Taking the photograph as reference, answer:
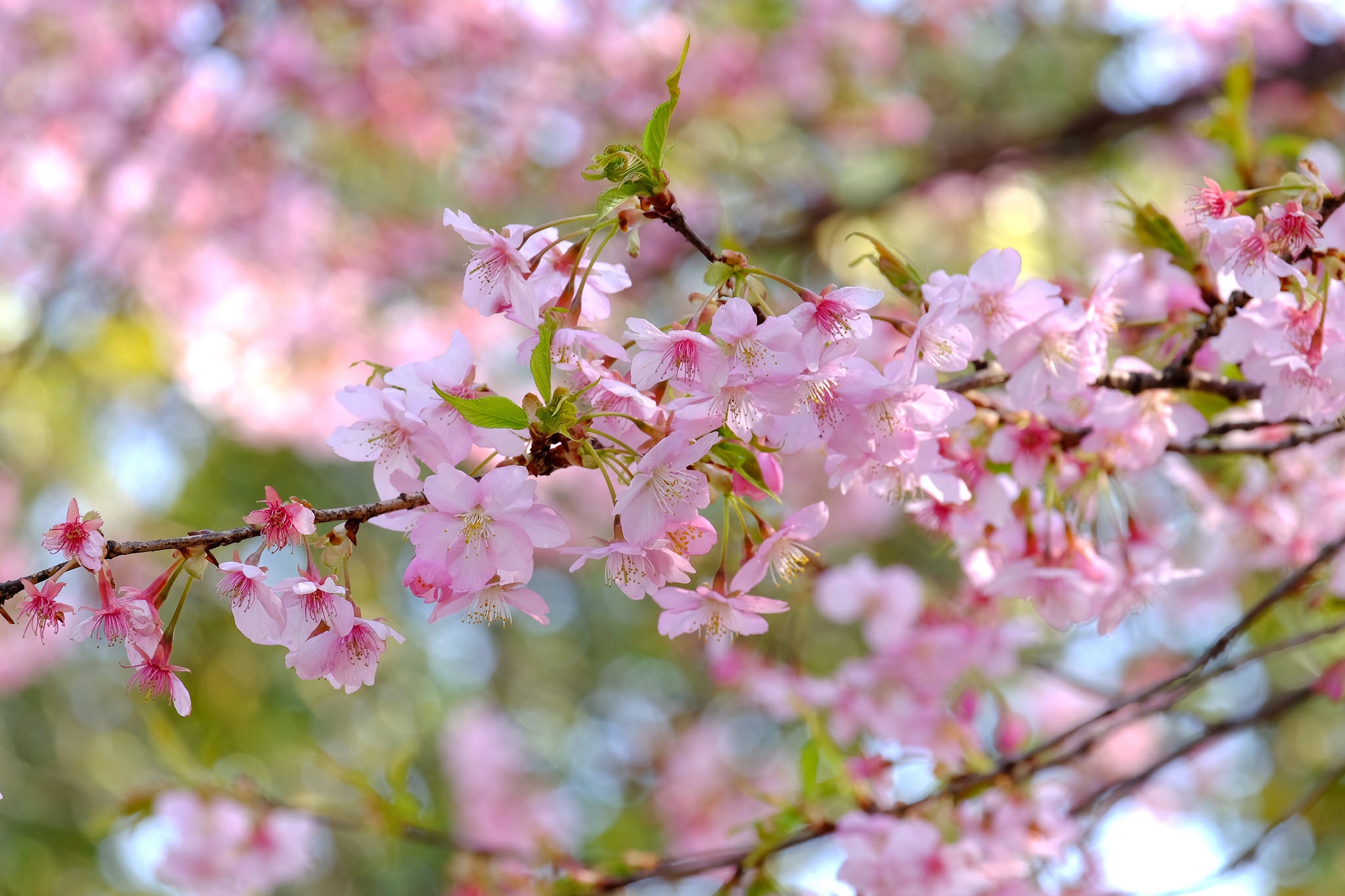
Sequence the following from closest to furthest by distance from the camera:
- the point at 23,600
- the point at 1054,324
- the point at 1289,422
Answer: the point at 23,600
the point at 1054,324
the point at 1289,422

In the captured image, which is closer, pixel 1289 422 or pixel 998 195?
pixel 1289 422

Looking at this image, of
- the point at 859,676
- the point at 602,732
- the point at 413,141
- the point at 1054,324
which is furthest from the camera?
the point at 602,732

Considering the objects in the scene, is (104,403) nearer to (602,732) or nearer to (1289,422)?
(602,732)

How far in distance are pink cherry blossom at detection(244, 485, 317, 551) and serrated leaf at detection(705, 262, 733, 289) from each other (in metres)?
0.38

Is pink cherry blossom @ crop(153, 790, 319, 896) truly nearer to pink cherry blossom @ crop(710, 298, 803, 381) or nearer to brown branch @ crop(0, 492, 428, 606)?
brown branch @ crop(0, 492, 428, 606)

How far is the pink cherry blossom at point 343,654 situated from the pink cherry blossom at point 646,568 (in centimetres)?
20

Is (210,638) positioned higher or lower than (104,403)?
lower

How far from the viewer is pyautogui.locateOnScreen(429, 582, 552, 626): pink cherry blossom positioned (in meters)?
0.93

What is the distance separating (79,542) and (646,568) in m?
0.47

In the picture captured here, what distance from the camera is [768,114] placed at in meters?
5.02

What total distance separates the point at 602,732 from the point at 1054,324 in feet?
14.8

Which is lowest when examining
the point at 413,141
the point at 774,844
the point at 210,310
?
the point at 774,844

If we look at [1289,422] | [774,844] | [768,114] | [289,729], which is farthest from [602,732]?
[1289,422]

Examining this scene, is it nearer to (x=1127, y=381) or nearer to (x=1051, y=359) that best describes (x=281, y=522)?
(x=1051, y=359)
